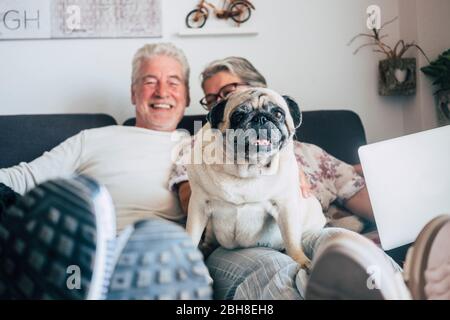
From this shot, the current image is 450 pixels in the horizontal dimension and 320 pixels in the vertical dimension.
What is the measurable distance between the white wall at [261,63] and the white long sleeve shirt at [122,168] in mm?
451

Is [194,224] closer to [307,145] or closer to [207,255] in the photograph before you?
[207,255]

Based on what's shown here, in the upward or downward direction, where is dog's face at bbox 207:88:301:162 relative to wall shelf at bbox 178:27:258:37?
downward

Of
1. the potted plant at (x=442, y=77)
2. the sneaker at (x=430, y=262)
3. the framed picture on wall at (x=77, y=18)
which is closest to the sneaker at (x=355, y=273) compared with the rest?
the sneaker at (x=430, y=262)

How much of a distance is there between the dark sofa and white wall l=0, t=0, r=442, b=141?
252 millimetres

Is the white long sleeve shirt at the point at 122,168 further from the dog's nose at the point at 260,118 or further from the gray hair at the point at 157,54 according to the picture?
the dog's nose at the point at 260,118

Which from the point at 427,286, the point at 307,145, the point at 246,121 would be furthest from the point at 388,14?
the point at 427,286

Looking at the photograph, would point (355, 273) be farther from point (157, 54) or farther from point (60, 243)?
point (157, 54)

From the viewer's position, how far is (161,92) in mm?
1219

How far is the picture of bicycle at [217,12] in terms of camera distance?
1.58 metres

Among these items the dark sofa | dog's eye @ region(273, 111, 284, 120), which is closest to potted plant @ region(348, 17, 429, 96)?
the dark sofa

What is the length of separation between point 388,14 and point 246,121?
3.78 ft

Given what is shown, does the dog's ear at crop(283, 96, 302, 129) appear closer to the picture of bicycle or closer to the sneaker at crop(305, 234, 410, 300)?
the sneaker at crop(305, 234, 410, 300)

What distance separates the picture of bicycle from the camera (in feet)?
5.18

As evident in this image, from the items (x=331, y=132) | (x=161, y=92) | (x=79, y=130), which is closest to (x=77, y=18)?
(x=79, y=130)
